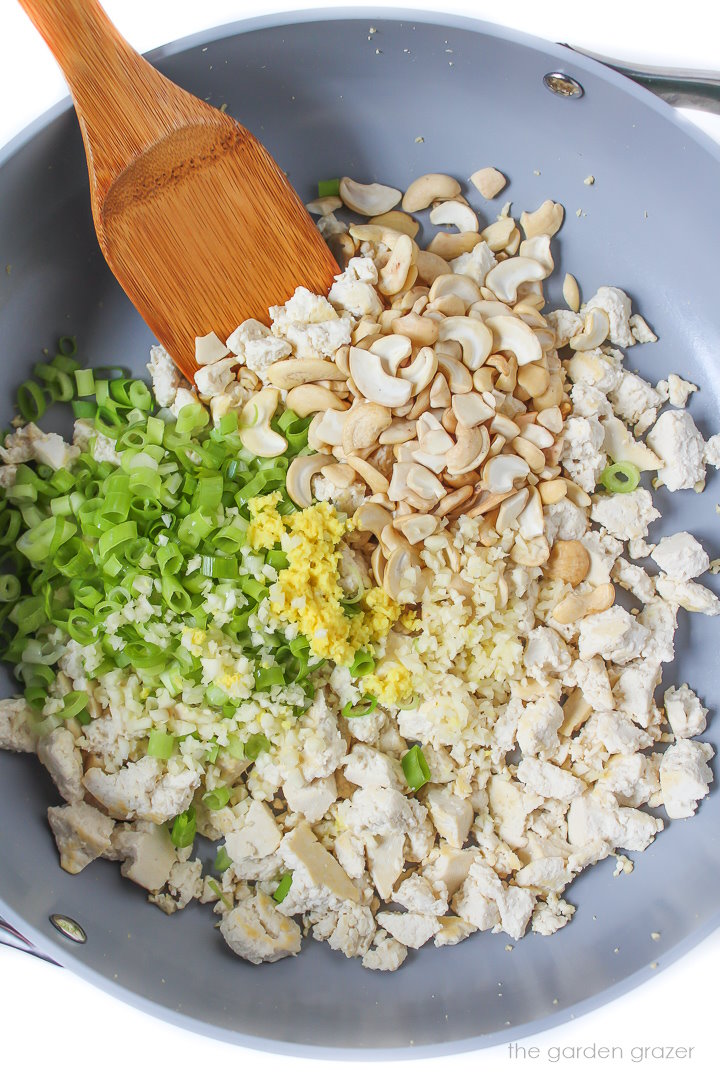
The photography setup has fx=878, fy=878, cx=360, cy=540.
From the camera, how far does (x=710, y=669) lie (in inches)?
68.6

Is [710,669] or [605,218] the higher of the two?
[605,218]

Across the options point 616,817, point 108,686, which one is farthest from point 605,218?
point 108,686

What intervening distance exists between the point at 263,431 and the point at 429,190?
1.94 feet

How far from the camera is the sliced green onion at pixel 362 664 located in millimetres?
1496

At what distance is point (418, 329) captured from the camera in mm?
1516

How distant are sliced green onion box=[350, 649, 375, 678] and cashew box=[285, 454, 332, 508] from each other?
28cm

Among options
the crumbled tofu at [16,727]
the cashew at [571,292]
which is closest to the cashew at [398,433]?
the cashew at [571,292]

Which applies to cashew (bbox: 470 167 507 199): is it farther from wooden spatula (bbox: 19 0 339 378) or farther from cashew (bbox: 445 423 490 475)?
cashew (bbox: 445 423 490 475)

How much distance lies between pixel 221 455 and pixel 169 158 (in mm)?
513

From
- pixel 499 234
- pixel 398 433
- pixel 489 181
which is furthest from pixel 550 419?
pixel 489 181

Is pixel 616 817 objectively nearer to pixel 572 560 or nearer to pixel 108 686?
pixel 572 560

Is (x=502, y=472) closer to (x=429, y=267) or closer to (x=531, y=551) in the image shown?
(x=531, y=551)

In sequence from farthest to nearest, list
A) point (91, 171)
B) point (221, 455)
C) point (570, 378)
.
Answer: point (570, 378)
point (221, 455)
point (91, 171)

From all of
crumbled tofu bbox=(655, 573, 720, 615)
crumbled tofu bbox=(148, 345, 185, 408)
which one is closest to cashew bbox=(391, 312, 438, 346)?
crumbled tofu bbox=(148, 345, 185, 408)
